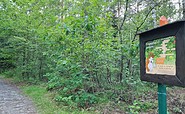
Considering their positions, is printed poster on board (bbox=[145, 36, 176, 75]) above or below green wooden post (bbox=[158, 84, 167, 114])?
above

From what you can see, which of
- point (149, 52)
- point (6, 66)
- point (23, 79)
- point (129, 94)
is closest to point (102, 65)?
point (129, 94)

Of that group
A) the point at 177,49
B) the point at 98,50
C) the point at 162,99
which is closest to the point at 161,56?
the point at 177,49

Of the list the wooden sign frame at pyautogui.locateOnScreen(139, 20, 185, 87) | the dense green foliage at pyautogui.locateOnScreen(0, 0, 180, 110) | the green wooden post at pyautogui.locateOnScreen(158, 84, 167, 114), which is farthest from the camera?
the dense green foliage at pyautogui.locateOnScreen(0, 0, 180, 110)

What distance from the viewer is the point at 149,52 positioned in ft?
9.14

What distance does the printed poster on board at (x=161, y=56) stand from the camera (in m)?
2.31

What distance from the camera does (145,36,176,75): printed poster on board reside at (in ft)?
7.59

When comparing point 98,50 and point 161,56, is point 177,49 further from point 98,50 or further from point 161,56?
point 98,50

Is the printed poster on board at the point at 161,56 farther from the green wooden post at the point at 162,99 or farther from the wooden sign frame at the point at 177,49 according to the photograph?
the green wooden post at the point at 162,99

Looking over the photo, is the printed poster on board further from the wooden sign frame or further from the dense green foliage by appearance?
the dense green foliage

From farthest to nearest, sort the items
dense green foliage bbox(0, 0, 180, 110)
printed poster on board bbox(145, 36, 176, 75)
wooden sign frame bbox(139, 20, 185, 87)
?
dense green foliage bbox(0, 0, 180, 110)
printed poster on board bbox(145, 36, 176, 75)
wooden sign frame bbox(139, 20, 185, 87)

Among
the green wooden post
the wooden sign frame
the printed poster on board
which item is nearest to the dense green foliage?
the green wooden post

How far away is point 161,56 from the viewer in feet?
8.21

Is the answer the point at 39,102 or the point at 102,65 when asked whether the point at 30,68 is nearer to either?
the point at 39,102

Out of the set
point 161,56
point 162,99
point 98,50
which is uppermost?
point 98,50
